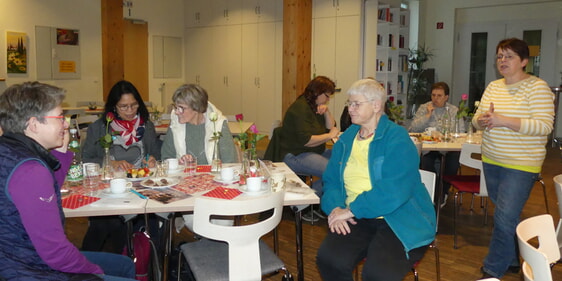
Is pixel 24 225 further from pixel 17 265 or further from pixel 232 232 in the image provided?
pixel 232 232

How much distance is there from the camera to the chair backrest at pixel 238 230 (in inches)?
94.3

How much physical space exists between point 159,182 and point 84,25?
7.99 meters

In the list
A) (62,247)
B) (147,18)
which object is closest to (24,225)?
(62,247)

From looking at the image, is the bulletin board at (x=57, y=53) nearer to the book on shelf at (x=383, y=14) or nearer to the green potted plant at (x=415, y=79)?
the book on shelf at (x=383, y=14)

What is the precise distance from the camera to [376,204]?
8.66 ft

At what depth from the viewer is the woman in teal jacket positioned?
2.60 meters

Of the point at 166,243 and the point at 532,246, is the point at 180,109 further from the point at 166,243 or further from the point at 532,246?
the point at 532,246

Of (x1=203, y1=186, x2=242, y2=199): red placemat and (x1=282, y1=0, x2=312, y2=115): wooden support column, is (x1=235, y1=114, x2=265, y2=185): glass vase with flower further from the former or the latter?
(x1=282, y1=0, x2=312, y2=115): wooden support column

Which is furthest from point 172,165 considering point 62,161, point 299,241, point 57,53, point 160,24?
point 160,24

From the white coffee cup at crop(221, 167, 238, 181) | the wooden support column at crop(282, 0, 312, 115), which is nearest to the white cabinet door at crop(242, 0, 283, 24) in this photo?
the wooden support column at crop(282, 0, 312, 115)

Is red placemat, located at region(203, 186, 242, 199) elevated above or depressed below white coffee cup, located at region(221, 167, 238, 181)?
below

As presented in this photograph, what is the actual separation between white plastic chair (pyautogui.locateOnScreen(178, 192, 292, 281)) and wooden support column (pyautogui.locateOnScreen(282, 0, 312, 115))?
560 centimetres

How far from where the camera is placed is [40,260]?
1915 millimetres

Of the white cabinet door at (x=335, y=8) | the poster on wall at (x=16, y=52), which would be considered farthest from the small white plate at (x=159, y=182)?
the poster on wall at (x=16, y=52)
